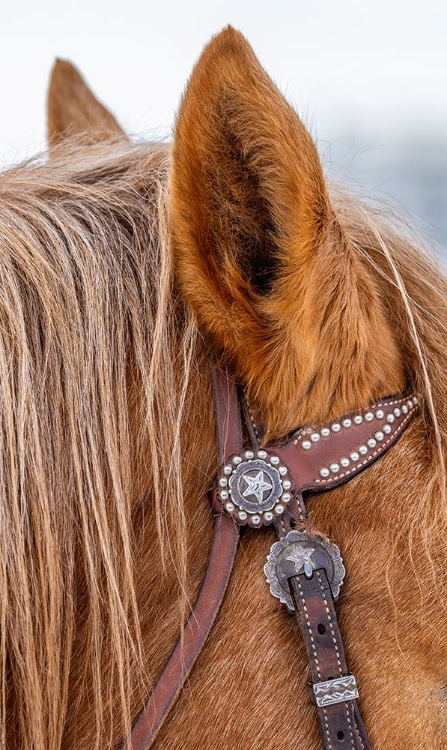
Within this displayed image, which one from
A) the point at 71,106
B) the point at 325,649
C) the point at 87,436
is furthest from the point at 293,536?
the point at 71,106

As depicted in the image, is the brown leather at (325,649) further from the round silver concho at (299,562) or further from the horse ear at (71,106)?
the horse ear at (71,106)

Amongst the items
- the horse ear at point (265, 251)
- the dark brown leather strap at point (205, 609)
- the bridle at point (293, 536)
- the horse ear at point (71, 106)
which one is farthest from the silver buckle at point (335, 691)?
the horse ear at point (71, 106)

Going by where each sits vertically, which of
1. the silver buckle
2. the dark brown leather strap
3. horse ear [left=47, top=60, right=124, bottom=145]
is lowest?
the silver buckle

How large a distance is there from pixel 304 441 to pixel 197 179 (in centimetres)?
37

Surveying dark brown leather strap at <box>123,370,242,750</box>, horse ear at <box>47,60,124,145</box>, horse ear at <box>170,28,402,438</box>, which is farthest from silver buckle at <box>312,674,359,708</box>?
horse ear at <box>47,60,124,145</box>

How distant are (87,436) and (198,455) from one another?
0.15 metres

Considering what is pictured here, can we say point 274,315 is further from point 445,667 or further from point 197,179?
point 445,667

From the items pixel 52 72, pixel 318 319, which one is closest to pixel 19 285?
pixel 318 319

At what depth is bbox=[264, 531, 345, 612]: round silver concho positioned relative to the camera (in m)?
0.86

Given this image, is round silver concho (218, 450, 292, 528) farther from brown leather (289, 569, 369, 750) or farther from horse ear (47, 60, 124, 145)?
horse ear (47, 60, 124, 145)

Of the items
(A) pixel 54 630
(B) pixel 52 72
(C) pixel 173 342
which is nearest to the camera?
(A) pixel 54 630

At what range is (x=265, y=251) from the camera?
2.91ft

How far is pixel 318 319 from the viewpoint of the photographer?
2.82 feet

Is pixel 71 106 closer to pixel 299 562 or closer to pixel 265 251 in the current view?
pixel 265 251
